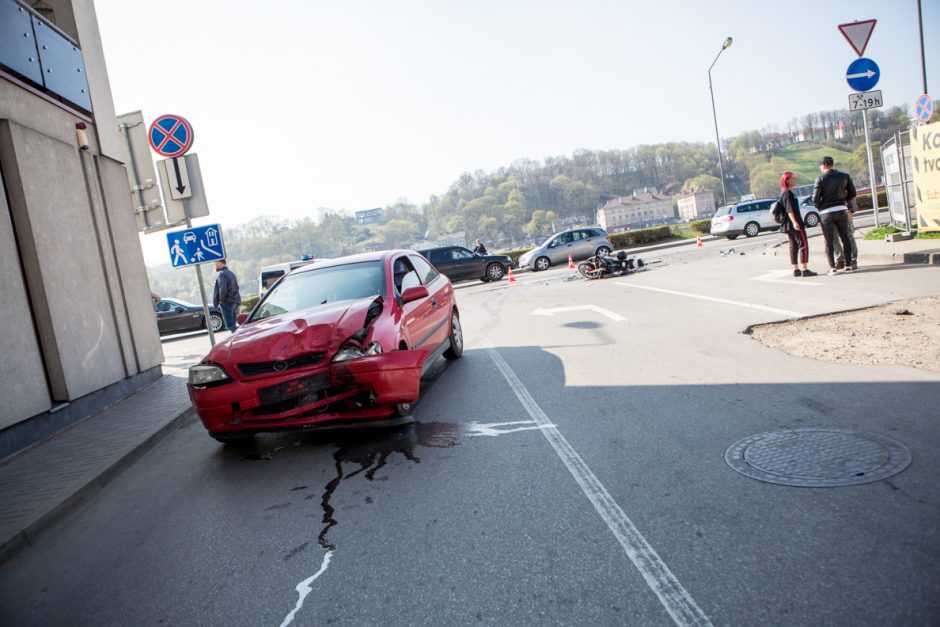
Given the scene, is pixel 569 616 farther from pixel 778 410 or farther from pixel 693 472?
pixel 778 410

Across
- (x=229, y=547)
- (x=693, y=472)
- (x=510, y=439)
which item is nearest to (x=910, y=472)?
(x=693, y=472)

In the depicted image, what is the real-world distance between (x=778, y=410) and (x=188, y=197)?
869 cm

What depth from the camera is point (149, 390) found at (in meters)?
9.27

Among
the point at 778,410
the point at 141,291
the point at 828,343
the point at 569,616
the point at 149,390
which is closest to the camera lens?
the point at 569,616

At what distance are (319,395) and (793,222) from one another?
29.9ft

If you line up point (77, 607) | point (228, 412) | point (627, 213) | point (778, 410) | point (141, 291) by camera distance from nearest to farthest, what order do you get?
1. point (77, 607)
2. point (778, 410)
3. point (228, 412)
4. point (141, 291)
5. point (627, 213)

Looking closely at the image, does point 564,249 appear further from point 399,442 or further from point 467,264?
point 399,442

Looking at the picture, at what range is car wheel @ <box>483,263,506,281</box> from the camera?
25.6 metres

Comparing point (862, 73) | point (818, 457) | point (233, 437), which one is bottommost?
point (818, 457)

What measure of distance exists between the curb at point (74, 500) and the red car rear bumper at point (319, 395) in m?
1.19

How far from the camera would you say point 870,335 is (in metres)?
6.12

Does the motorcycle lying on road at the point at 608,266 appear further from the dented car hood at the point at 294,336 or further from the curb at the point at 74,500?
the curb at the point at 74,500

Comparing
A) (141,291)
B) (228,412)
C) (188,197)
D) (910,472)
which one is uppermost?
(188,197)

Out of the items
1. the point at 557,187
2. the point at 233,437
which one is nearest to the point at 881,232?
the point at 233,437
